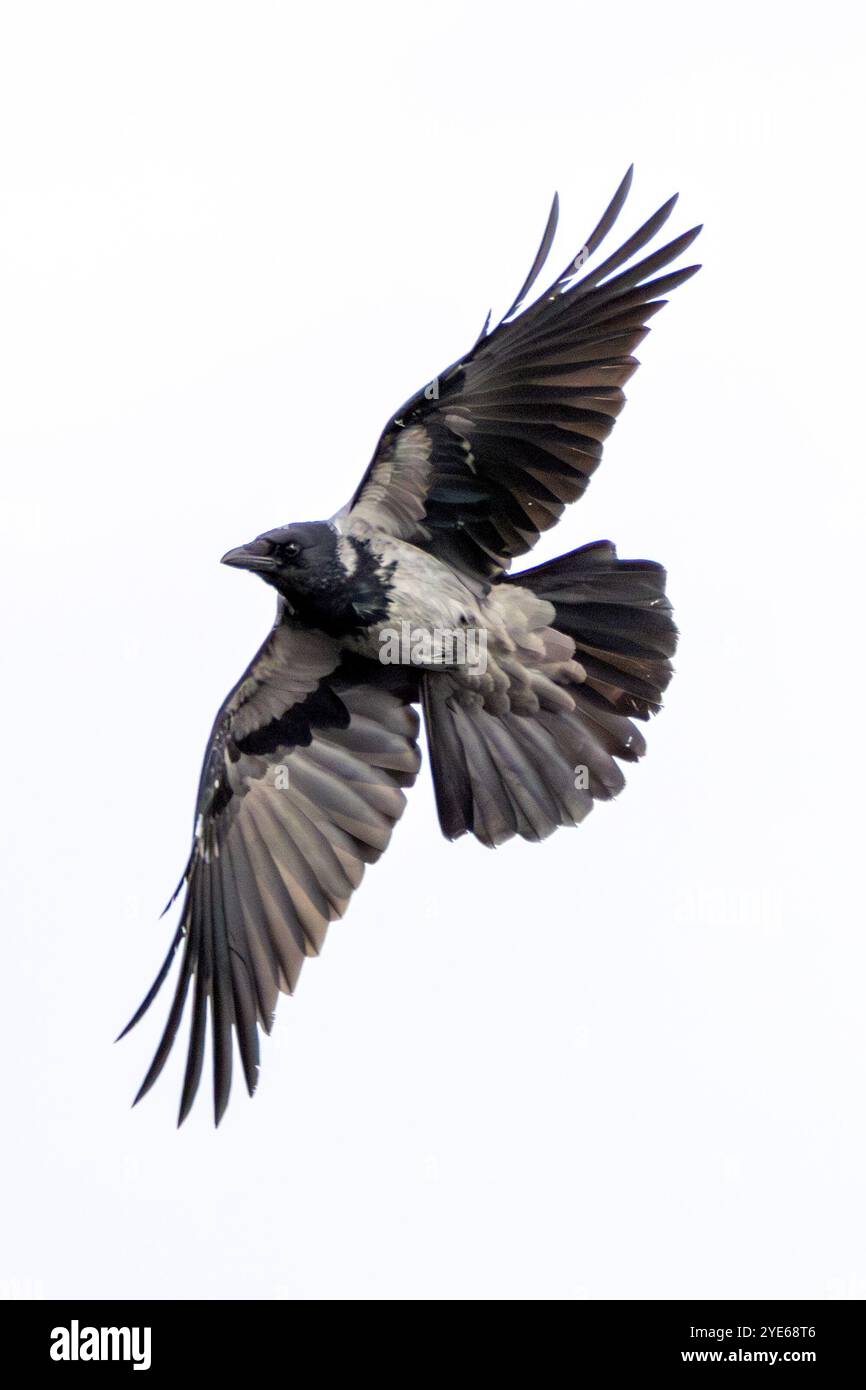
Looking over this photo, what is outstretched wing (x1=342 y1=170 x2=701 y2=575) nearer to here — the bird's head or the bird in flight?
the bird in flight

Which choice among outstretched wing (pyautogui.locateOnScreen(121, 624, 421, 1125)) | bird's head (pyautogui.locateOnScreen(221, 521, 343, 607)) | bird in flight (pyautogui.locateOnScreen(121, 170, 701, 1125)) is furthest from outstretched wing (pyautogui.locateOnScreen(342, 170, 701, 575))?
outstretched wing (pyautogui.locateOnScreen(121, 624, 421, 1125))

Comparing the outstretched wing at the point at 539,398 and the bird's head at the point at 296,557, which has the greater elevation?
the outstretched wing at the point at 539,398

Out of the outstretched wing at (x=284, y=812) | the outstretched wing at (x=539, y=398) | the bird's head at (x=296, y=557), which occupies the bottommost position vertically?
the outstretched wing at (x=284, y=812)

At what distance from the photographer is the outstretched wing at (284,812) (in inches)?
457

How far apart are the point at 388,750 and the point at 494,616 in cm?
105

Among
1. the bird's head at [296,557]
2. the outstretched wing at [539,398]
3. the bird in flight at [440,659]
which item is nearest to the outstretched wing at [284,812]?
the bird in flight at [440,659]

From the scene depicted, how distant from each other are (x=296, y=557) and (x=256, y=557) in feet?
0.67

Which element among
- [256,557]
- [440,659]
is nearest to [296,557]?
[256,557]

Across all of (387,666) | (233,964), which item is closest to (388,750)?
(387,666)

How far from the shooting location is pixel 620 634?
1134cm

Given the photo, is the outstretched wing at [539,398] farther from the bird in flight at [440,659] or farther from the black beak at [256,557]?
the black beak at [256,557]

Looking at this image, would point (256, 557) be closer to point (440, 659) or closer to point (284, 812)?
point (440, 659)

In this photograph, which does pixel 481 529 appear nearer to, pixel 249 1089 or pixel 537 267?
pixel 537 267

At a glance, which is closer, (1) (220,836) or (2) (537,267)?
(2) (537,267)
